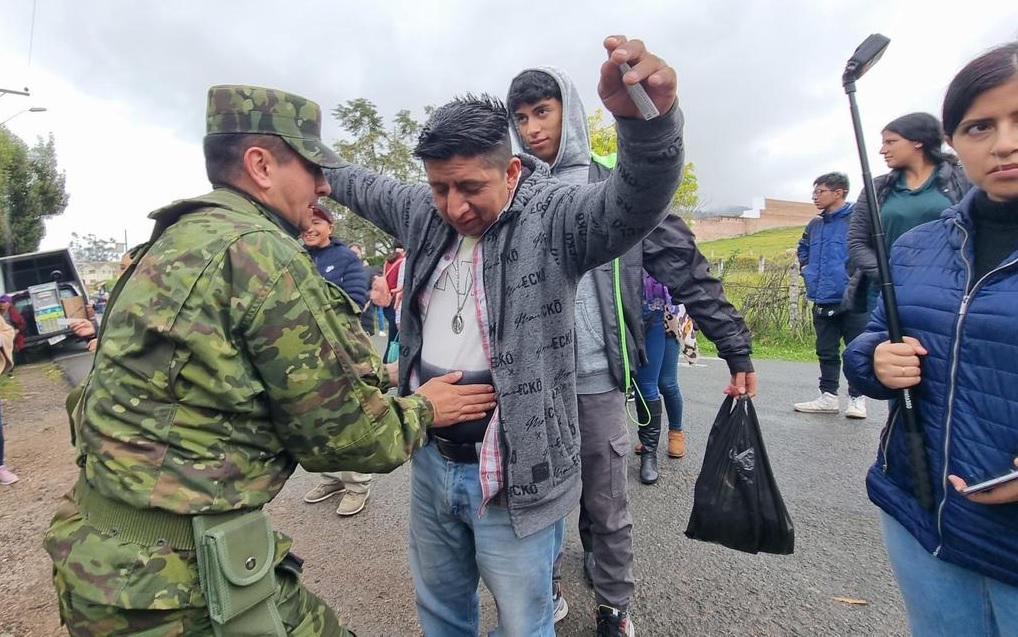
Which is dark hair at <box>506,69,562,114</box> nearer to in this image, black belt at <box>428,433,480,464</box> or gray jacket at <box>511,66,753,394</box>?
gray jacket at <box>511,66,753,394</box>

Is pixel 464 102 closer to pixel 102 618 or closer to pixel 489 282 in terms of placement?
pixel 489 282

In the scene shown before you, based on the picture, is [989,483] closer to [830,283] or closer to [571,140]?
[571,140]

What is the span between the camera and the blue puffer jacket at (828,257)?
5.08 m

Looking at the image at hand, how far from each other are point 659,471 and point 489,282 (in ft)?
9.81

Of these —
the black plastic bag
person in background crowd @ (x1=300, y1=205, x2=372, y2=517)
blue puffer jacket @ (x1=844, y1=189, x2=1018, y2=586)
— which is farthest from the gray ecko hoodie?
person in background crowd @ (x1=300, y1=205, x2=372, y2=517)

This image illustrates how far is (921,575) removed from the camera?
1.49 metres

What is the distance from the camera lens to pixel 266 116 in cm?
145

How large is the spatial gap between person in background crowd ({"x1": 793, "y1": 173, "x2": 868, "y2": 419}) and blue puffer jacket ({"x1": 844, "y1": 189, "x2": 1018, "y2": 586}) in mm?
3768

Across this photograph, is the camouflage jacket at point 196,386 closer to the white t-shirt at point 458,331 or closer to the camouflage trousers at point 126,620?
the camouflage trousers at point 126,620

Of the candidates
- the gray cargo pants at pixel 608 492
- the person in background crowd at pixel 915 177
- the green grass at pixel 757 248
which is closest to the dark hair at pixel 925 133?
the person in background crowd at pixel 915 177

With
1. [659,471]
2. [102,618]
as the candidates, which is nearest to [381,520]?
[659,471]

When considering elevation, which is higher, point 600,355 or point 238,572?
point 600,355

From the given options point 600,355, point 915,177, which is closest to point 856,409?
point 915,177

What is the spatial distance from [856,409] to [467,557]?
460 cm
